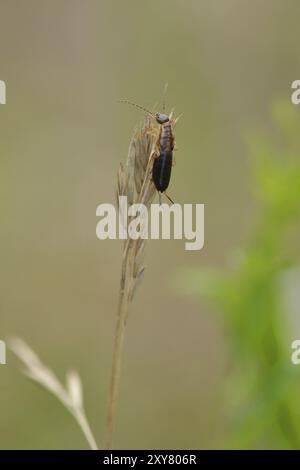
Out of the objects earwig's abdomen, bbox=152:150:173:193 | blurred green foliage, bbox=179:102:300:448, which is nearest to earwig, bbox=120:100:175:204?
earwig's abdomen, bbox=152:150:173:193

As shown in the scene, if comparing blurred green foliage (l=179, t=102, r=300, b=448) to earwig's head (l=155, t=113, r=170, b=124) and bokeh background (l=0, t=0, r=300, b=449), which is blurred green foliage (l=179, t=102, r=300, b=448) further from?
bokeh background (l=0, t=0, r=300, b=449)

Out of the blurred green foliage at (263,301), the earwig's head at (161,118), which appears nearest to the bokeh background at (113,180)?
the blurred green foliage at (263,301)

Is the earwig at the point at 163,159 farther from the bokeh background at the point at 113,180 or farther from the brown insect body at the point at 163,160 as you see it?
the bokeh background at the point at 113,180

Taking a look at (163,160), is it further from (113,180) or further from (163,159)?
(113,180)

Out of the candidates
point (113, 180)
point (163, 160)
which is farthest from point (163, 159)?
point (113, 180)
